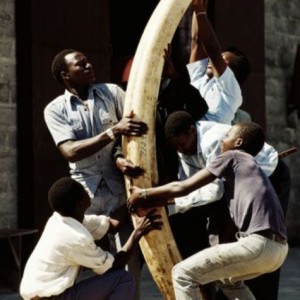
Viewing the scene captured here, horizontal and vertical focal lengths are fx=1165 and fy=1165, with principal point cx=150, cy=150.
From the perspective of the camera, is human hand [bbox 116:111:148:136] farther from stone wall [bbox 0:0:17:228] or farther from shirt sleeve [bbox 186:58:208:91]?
stone wall [bbox 0:0:17:228]

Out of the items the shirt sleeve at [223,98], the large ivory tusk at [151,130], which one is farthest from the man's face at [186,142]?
the shirt sleeve at [223,98]

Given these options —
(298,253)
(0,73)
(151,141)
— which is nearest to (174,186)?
(151,141)

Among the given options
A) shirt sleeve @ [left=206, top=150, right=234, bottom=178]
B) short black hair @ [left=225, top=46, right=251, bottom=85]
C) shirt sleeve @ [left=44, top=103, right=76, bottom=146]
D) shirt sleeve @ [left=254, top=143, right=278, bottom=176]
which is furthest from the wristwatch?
short black hair @ [left=225, top=46, right=251, bottom=85]

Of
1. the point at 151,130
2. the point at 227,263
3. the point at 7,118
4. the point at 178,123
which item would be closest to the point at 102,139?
the point at 151,130

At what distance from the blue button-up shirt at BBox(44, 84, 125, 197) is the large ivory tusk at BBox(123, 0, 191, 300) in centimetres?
15

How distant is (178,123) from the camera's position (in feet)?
19.6

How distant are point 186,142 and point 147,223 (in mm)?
468

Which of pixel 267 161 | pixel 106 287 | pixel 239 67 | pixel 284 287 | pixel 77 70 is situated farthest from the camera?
pixel 284 287

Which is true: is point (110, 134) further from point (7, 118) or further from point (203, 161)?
point (7, 118)

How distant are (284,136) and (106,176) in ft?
21.2

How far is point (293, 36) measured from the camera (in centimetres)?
1273

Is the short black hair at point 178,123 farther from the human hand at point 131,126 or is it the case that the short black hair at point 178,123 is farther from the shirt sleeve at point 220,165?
the shirt sleeve at point 220,165

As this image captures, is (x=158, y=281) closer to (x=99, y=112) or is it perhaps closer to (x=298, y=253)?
(x=99, y=112)

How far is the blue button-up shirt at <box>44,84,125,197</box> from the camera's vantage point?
20.5 ft
